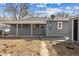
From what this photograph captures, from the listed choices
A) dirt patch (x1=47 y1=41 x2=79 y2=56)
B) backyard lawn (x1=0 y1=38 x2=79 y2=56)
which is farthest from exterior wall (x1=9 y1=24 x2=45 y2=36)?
dirt patch (x1=47 y1=41 x2=79 y2=56)

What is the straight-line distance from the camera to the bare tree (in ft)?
47.7

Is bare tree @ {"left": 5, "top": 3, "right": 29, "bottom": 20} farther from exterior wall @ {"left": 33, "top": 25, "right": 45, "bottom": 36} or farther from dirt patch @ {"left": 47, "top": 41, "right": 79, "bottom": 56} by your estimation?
dirt patch @ {"left": 47, "top": 41, "right": 79, "bottom": 56}

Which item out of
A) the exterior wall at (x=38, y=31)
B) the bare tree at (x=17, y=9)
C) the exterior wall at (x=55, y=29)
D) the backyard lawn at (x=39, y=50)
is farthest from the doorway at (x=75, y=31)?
the exterior wall at (x=38, y=31)

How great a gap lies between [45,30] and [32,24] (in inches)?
87.1

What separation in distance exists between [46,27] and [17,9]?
470 centimetres

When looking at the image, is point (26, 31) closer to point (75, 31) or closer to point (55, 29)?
point (55, 29)

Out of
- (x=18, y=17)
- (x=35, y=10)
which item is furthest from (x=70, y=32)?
(x=18, y=17)

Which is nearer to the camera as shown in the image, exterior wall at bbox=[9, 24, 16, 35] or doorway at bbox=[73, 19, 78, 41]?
doorway at bbox=[73, 19, 78, 41]

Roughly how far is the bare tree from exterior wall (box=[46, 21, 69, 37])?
2905 millimetres

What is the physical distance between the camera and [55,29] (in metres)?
17.4

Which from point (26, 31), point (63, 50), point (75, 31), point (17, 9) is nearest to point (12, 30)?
point (26, 31)

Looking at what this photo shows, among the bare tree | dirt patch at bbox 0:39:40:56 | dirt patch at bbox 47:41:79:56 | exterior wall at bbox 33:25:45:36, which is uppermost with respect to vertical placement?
the bare tree

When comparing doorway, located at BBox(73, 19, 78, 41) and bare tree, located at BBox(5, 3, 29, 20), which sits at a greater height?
bare tree, located at BBox(5, 3, 29, 20)

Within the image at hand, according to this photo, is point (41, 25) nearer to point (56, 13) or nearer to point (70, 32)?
point (56, 13)
